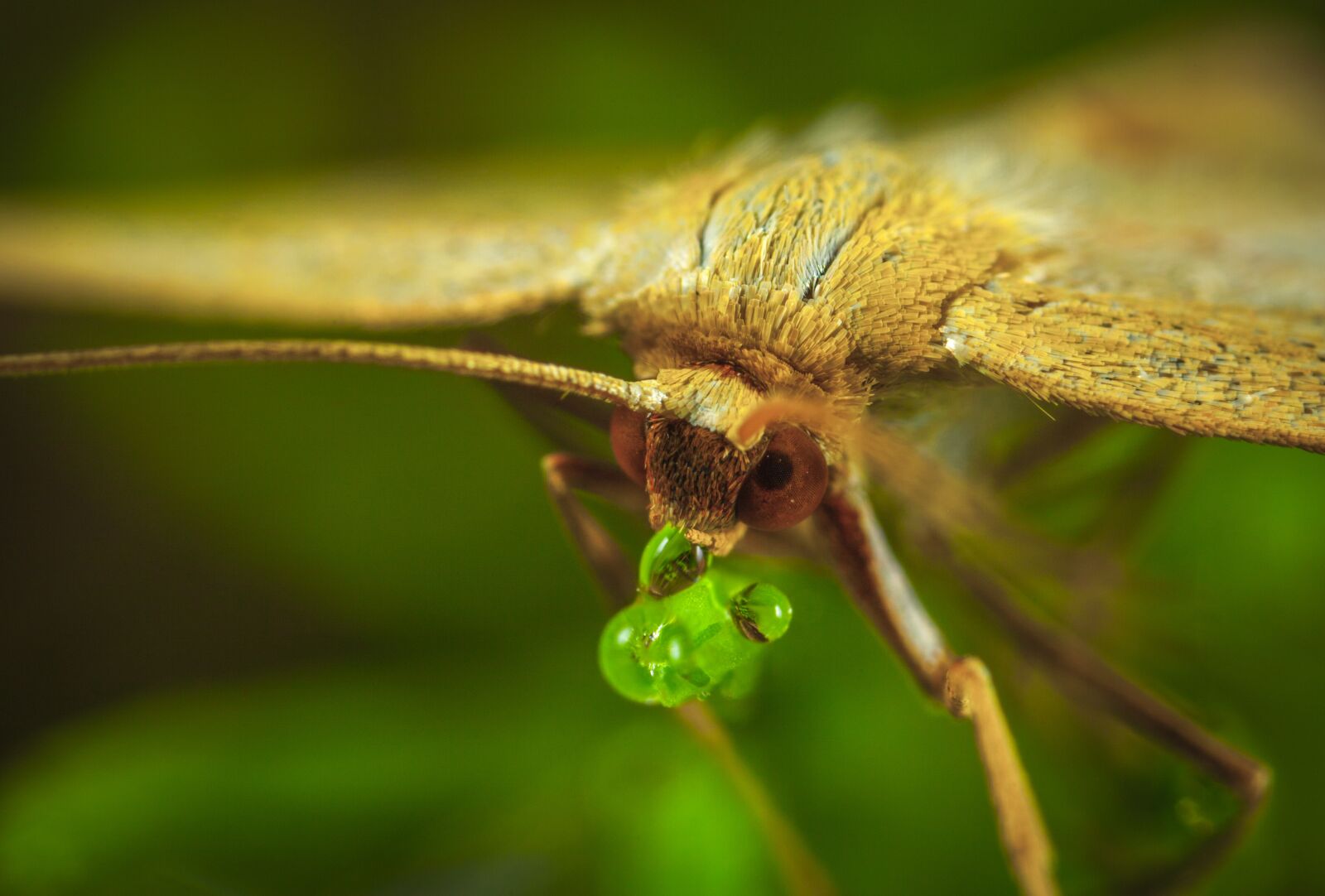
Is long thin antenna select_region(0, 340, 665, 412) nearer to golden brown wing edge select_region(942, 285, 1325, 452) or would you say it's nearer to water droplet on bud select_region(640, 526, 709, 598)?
water droplet on bud select_region(640, 526, 709, 598)

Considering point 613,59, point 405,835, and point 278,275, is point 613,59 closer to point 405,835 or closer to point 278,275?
point 278,275

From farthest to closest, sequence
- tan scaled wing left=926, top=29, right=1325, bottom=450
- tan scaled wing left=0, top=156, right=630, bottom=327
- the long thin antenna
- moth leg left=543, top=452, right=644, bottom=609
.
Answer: tan scaled wing left=0, top=156, right=630, bottom=327 → moth leg left=543, top=452, right=644, bottom=609 → tan scaled wing left=926, top=29, right=1325, bottom=450 → the long thin antenna

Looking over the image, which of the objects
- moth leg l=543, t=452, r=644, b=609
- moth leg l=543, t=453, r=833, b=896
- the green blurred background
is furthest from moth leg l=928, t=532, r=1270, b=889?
moth leg l=543, t=452, r=644, b=609

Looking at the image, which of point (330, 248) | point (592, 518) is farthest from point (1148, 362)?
point (330, 248)

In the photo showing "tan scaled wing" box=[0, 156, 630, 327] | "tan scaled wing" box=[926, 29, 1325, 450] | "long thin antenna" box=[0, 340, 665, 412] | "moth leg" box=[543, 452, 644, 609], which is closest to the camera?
"long thin antenna" box=[0, 340, 665, 412]

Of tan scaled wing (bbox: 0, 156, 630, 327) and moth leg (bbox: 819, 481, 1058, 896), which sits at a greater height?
tan scaled wing (bbox: 0, 156, 630, 327)

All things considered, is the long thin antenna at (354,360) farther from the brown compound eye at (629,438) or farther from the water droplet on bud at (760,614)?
the water droplet on bud at (760,614)

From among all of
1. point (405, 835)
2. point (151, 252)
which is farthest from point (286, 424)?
point (405, 835)
